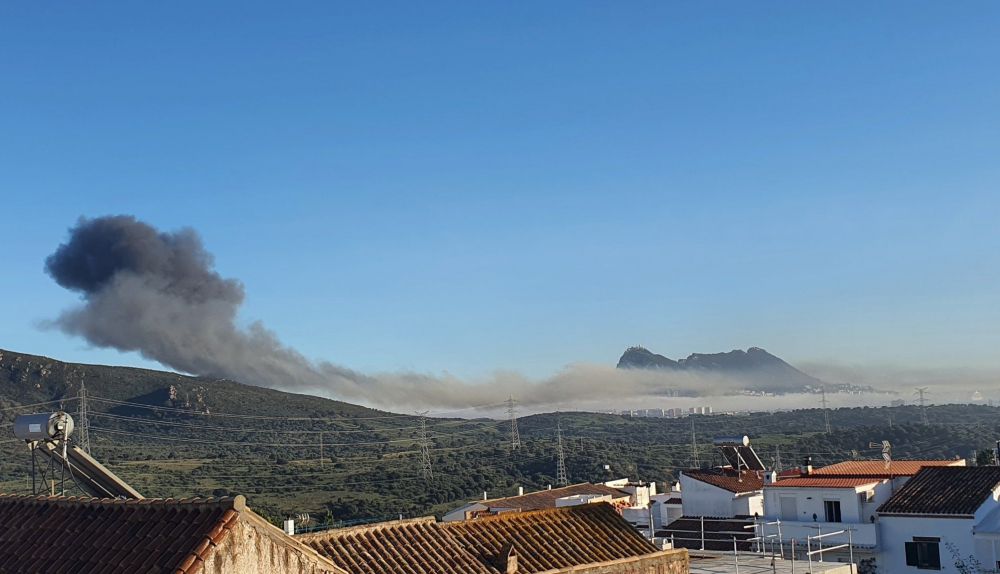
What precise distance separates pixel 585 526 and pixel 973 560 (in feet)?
77.9

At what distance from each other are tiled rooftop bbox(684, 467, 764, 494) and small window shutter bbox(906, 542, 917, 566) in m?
8.47

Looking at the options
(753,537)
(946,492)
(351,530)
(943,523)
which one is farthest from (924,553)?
(351,530)

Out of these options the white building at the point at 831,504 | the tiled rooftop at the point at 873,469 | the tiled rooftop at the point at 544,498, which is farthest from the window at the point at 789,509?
the tiled rooftop at the point at 544,498

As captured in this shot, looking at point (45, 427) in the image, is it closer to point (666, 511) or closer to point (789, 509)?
point (789, 509)

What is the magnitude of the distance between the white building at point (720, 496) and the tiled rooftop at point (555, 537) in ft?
88.9

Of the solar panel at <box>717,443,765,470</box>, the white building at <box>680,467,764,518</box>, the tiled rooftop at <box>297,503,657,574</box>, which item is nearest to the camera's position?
the tiled rooftop at <box>297,503,657,574</box>

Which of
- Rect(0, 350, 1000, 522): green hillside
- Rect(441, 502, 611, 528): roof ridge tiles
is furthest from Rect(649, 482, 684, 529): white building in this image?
Rect(441, 502, 611, 528): roof ridge tiles

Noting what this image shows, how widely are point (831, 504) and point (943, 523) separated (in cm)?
543

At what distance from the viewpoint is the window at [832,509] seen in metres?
45.0

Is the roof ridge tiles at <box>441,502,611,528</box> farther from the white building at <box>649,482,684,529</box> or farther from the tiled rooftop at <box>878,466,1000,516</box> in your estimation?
the white building at <box>649,482,684,529</box>

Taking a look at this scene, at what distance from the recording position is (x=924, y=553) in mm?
42000

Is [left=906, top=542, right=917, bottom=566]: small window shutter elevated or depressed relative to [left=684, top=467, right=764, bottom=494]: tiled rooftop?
depressed

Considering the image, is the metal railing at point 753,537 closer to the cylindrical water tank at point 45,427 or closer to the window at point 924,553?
the window at point 924,553

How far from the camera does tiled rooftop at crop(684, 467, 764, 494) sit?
50250 millimetres
